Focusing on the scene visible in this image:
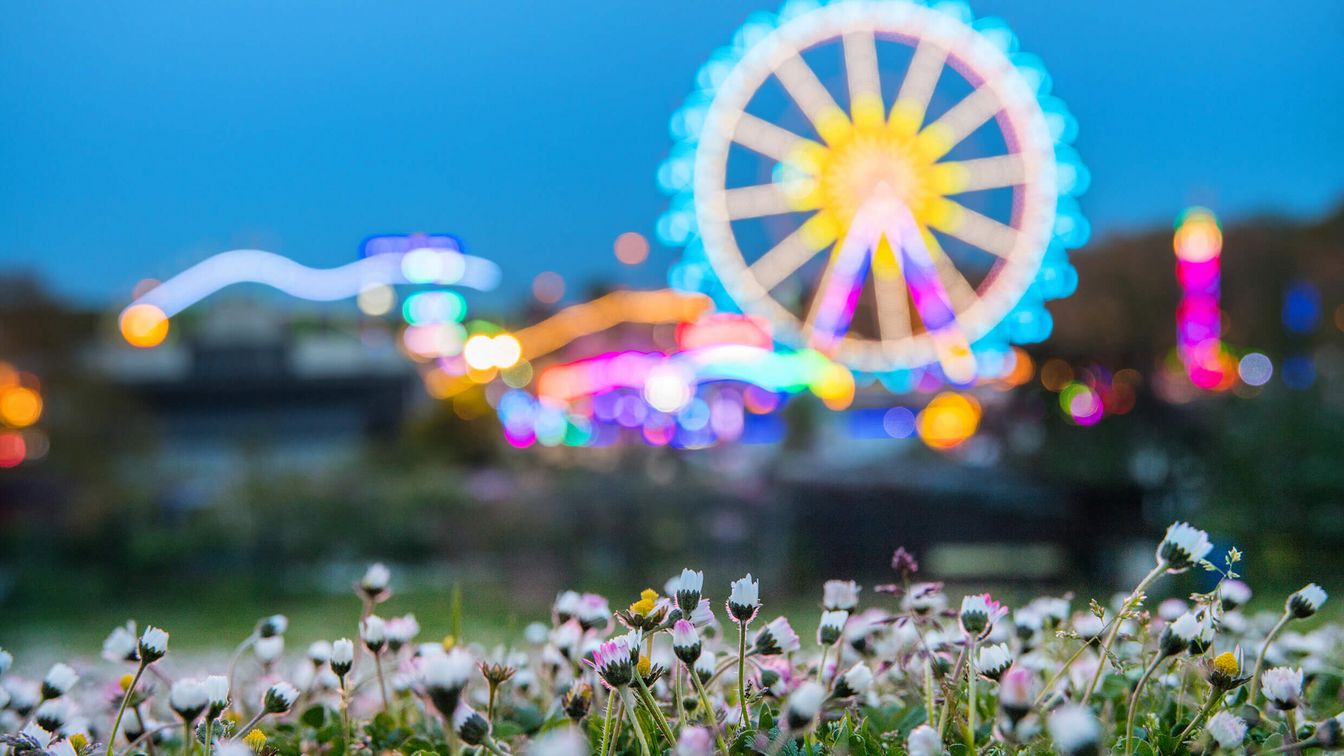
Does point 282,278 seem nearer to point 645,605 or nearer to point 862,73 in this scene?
point 862,73

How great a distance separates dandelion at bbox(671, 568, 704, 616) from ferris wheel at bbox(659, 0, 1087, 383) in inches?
363

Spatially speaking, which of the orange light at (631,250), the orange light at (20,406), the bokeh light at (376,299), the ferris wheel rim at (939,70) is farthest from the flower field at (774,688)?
the bokeh light at (376,299)

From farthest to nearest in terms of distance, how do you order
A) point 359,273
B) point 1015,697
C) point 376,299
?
point 376,299 < point 359,273 < point 1015,697

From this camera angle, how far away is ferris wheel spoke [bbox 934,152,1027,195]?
10750 millimetres

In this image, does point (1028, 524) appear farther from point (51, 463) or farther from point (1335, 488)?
point (51, 463)

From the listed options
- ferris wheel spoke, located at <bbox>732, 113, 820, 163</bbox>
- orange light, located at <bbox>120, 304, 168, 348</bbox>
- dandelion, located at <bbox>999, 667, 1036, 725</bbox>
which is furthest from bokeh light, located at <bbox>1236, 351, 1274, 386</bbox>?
dandelion, located at <bbox>999, 667, 1036, 725</bbox>

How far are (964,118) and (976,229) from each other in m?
1.09

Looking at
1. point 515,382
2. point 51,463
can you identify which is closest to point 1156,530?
point 51,463

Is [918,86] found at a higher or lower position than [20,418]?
higher

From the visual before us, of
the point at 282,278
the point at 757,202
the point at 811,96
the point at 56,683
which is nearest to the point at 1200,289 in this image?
the point at 811,96

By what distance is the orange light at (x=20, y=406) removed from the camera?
1193 cm

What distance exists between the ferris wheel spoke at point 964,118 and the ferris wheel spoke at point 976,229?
1.99 feet

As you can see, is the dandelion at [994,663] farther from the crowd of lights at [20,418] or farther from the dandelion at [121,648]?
the crowd of lights at [20,418]

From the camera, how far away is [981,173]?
11.0 m
